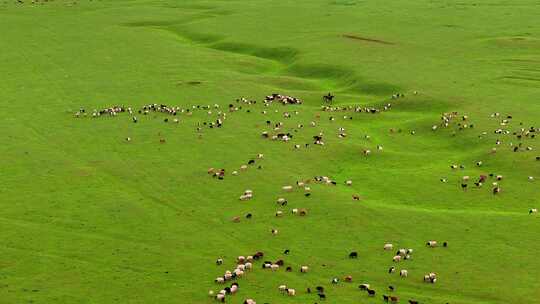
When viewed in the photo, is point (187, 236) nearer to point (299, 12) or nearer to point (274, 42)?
point (274, 42)

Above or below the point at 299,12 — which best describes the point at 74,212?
below

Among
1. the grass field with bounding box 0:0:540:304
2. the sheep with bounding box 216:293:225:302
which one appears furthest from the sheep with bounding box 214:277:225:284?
the sheep with bounding box 216:293:225:302

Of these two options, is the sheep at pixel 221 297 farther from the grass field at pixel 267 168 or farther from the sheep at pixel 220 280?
the sheep at pixel 220 280

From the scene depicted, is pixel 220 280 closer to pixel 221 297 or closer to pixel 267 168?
pixel 221 297

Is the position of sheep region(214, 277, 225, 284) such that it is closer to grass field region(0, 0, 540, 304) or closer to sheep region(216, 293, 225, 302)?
grass field region(0, 0, 540, 304)

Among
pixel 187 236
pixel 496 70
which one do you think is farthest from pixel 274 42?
pixel 187 236

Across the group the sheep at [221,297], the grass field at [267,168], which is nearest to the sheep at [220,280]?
the grass field at [267,168]

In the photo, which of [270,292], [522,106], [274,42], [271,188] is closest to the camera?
[270,292]

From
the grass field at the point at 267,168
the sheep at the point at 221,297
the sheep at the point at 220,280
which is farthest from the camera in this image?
the grass field at the point at 267,168

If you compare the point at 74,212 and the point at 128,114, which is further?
the point at 128,114
